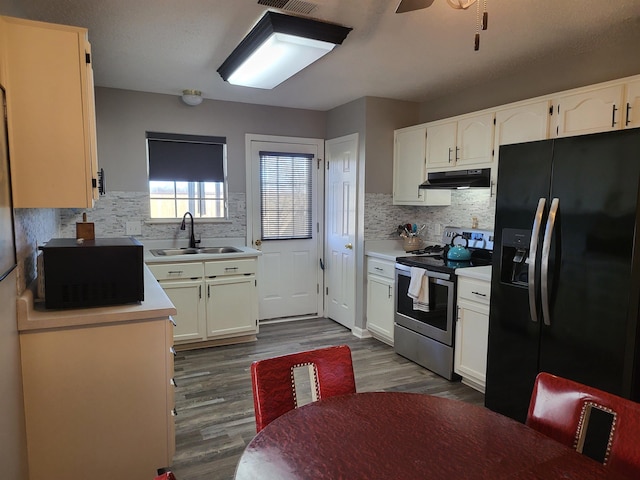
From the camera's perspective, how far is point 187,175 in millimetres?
4254

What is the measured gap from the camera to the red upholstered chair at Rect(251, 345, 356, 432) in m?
1.40

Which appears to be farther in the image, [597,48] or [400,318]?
[400,318]

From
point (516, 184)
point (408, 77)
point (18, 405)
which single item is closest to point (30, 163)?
point (18, 405)

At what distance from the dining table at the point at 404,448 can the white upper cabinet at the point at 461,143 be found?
7.87ft

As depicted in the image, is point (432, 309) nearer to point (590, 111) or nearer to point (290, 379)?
point (590, 111)

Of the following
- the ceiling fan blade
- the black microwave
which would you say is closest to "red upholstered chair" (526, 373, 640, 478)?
the ceiling fan blade

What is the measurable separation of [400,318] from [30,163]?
9.58ft

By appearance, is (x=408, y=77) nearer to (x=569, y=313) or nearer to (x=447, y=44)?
(x=447, y=44)

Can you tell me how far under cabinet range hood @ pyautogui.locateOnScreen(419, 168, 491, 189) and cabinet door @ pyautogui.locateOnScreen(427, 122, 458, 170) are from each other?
0.08 m

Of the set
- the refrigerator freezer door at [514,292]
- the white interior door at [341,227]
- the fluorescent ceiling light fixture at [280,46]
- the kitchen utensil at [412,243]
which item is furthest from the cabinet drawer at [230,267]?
the refrigerator freezer door at [514,292]

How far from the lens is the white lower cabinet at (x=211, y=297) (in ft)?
12.1

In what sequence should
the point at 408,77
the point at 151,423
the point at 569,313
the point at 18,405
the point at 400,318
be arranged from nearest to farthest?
the point at 18,405 → the point at 151,423 → the point at 569,313 → the point at 408,77 → the point at 400,318

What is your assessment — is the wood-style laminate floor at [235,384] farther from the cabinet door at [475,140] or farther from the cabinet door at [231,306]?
the cabinet door at [475,140]

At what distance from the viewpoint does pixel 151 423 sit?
197cm
